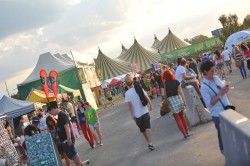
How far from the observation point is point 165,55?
230ft

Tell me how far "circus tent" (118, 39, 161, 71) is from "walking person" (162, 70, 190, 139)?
52753 mm

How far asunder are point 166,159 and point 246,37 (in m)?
38.4

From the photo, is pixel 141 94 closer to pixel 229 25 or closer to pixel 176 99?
pixel 176 99

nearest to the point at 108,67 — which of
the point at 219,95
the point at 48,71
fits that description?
the point at 48,71

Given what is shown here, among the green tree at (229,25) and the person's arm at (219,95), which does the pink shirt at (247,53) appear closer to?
the person's arm at (219,95)

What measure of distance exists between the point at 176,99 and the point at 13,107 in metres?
11.1

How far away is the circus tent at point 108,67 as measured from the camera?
58938mm

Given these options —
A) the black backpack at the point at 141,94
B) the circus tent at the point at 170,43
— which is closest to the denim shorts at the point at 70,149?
the black backpack at the point at 141,94

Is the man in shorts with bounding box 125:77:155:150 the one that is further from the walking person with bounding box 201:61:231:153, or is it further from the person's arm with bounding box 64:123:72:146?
the walking person with bounding box 201:61:231:153

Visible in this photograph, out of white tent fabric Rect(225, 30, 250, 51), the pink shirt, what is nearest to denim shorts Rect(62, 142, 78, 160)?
the pink shirt

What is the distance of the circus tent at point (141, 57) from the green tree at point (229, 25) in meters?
25.7

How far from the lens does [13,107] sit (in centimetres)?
1920

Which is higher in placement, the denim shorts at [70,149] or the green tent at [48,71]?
the green tent at [48,71]

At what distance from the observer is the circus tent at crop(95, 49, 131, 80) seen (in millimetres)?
58938
